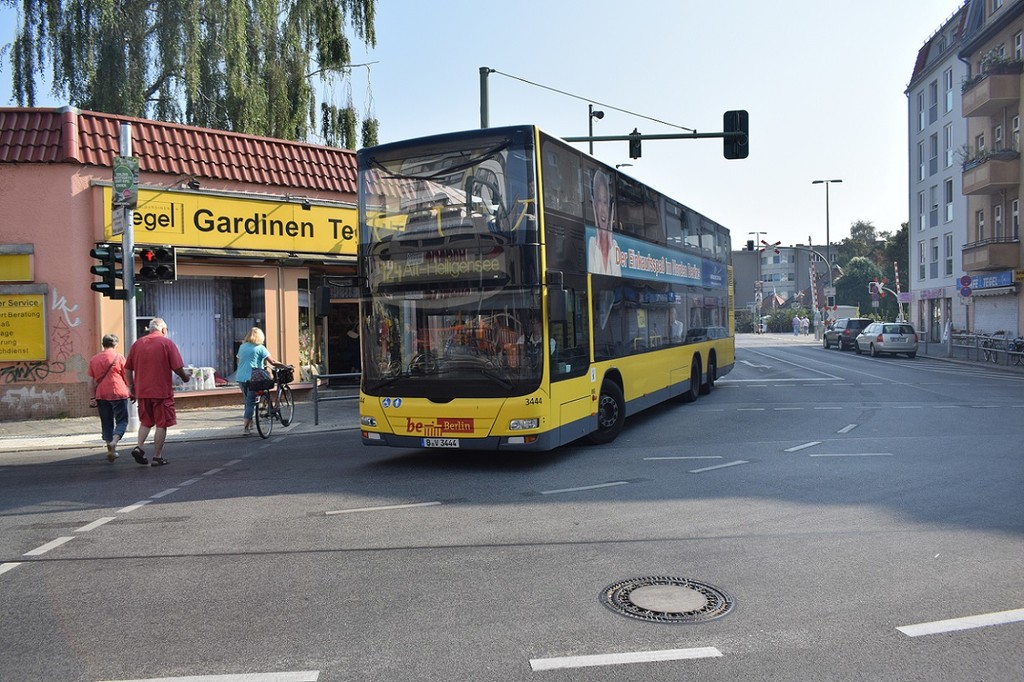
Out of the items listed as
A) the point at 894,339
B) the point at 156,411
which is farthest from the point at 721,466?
the point at 894,339

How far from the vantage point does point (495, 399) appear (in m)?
9.52

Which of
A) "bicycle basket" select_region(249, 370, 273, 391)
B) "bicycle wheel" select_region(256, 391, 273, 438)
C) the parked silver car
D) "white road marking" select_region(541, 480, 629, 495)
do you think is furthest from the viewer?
the parked silver car

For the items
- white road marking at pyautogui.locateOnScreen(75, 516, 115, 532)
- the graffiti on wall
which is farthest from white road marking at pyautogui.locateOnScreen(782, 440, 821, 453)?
the graffiti on wall

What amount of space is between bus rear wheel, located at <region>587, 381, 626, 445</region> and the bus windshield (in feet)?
7.86

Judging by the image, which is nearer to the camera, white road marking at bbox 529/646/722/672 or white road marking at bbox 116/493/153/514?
white road marking at bbox 529/646/722/672

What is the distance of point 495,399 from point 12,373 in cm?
1141

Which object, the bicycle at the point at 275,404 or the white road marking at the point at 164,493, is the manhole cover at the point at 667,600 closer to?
the white road marking at the point at 164,493

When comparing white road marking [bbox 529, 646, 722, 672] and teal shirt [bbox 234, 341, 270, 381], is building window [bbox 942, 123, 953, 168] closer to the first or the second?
teal shirt [bbox 234, 341, 270, 381]

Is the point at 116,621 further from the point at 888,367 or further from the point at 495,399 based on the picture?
the point at 888,367

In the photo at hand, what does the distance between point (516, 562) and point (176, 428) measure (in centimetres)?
1076

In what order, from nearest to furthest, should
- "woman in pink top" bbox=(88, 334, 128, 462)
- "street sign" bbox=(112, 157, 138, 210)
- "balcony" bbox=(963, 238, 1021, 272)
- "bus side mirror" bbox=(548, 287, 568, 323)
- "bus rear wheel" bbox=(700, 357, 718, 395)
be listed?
"bus side mirror" bbox=(548, 287, 568, 323)
"woman in pink top" bbox=(88, 334, 128, 462)
"street sign" bbox=(112, 157, 138, 210)
"bus rear wheel" bbox=(700, 357, 718, 395)
"balcony" bbox=(963, 238, 1021, 272)

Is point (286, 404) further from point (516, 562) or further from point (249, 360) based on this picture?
point (516, 562)

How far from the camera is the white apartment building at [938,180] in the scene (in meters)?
43.4

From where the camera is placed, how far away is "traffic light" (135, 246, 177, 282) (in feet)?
45.9
